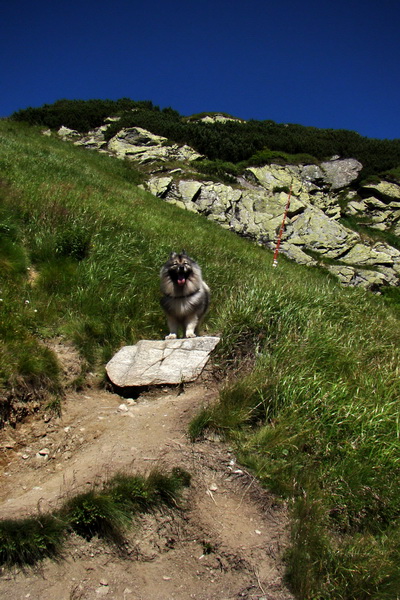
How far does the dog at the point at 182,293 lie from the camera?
6.11 meters

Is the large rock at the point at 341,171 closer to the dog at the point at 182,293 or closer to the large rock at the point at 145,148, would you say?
the large rock at the point at 145,148

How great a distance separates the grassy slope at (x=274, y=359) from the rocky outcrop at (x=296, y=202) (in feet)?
45.0

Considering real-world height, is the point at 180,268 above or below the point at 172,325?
above

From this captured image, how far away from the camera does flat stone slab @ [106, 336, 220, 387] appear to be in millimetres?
5066

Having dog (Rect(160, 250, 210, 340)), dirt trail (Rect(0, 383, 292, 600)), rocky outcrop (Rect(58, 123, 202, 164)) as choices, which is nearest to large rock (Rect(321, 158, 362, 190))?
rocky outcrop (Rect(58, 123, 202, 164))

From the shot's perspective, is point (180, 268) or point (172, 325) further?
point (172, 325)

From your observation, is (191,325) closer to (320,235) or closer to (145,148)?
(320,235)

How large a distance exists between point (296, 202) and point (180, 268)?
20536 millimetres

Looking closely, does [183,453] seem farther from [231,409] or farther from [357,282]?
[357,282]

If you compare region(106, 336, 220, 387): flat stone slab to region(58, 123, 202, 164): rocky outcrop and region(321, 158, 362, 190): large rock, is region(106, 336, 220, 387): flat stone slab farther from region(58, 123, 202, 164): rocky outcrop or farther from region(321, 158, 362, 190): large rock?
region(321, 158, 362, 190): large rock

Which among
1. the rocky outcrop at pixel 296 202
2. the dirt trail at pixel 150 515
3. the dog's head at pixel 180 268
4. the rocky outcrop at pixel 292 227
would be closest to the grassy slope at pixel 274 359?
the dirt trail at pixel 150 515

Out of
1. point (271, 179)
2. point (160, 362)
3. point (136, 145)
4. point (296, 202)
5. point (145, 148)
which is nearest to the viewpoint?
point (160, 362)

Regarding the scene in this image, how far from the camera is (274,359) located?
4.83 metres

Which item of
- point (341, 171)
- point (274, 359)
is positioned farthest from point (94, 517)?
point (341, 171)
